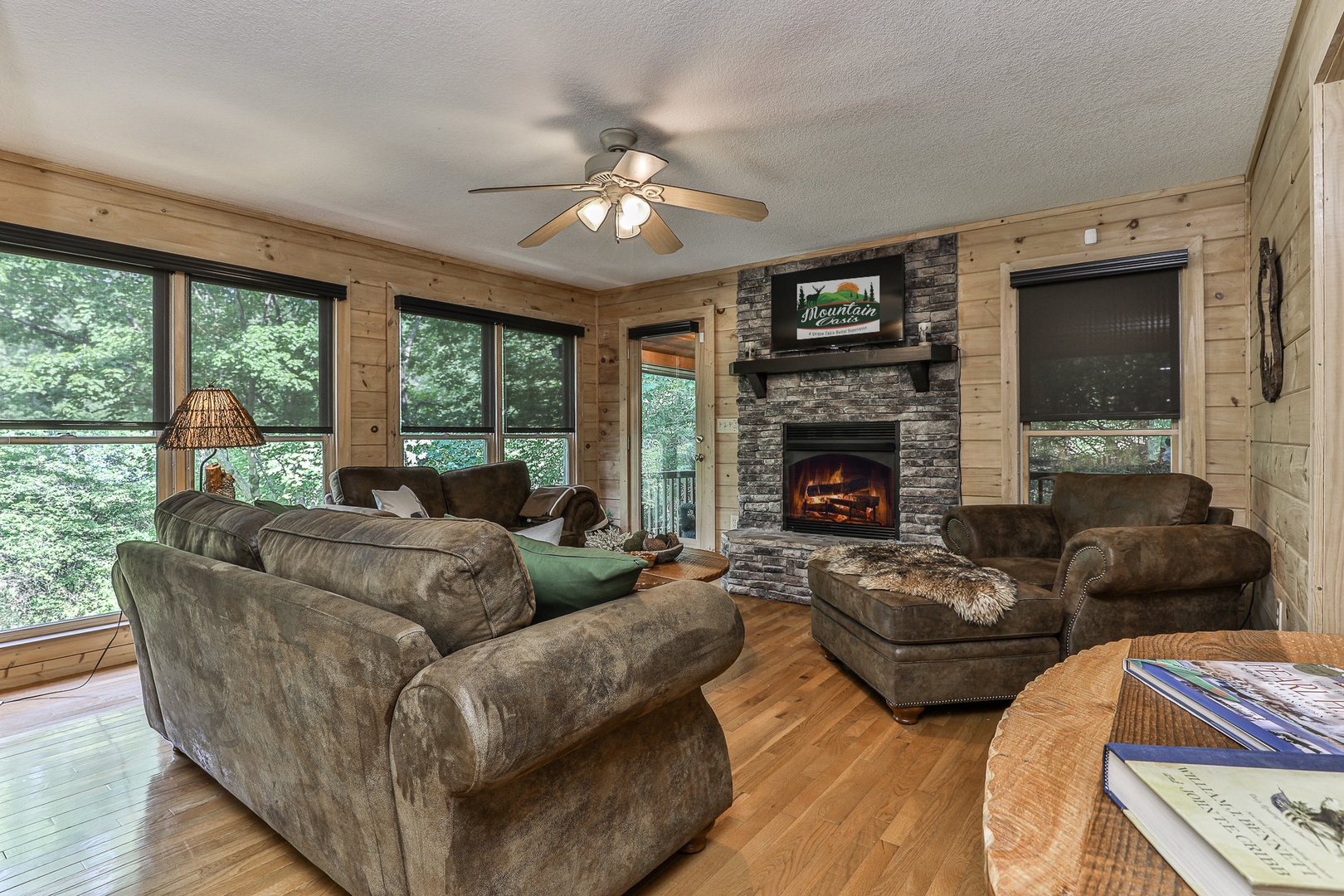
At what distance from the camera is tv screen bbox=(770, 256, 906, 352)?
181 inches

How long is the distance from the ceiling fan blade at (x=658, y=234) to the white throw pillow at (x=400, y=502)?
1.97 m

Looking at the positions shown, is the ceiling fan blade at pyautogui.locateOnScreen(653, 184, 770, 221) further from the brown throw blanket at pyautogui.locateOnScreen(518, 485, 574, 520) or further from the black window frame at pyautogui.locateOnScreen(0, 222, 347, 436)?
the black window frame at pyautogui.locateOnScreen(0, 222, 347, 436)

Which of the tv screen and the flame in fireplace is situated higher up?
the tv screen

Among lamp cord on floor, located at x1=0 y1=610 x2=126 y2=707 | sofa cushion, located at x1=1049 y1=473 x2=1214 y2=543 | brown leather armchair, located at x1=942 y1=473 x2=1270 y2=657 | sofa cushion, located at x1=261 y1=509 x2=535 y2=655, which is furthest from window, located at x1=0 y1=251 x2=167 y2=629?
sofa cushion, located at x1=1049 y1=473 x2=1214 y2=543

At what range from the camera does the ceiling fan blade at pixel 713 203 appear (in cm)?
289

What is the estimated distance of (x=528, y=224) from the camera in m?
4.25

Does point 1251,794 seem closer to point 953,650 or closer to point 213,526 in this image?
point 953,650

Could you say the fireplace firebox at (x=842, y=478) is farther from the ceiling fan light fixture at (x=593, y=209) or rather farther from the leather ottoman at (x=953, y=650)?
the ceiling fan light fixture at (x=593, y=209)

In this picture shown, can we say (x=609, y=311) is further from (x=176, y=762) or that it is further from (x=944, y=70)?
(x=176, y=762)

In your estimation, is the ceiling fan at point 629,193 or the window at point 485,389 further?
the window at point 485,389

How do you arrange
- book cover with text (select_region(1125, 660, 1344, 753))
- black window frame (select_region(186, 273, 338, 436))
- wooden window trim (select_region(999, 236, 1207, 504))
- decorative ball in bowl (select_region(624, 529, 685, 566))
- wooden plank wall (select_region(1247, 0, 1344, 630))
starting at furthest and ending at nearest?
black window frame (select_region(186, 273, 338, 436)) → wooden window trim (select_region(999, 236, 1207, 504)) → decorative ball in bowl (select_region(624, 529, 685, 566)) → wooden plank wall (select_region(1247, 0, 1344, 630)) → book cover with text (select_region(1125, 660, 1344, 753))

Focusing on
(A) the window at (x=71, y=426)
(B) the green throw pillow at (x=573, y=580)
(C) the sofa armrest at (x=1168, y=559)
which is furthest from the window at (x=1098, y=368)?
A: (A) the window at (x=71, y=426)

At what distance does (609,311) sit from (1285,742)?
19.0 feet

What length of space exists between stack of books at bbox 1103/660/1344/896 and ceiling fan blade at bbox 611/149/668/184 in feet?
8.22
